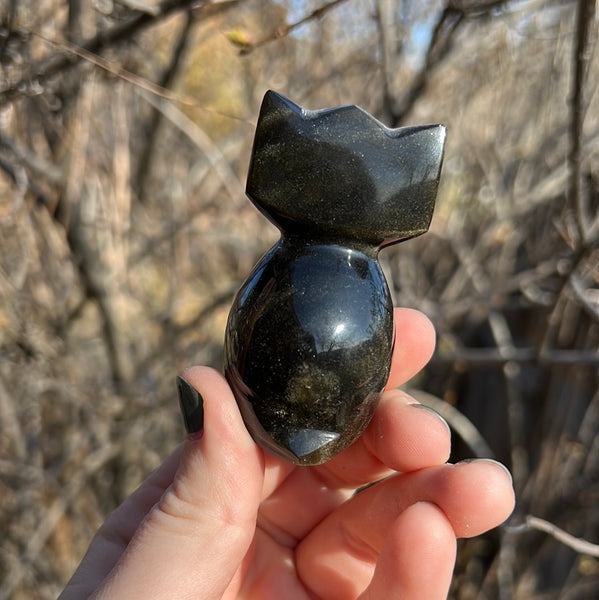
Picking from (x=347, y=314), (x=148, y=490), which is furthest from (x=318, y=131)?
(x=148, y=490)

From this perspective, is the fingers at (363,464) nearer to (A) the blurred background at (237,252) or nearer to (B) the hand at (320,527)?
(B) the hand at (320,527)

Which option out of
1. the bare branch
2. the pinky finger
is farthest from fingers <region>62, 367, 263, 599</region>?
the bare branch

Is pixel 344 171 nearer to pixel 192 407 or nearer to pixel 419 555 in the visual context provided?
pixel 192 407

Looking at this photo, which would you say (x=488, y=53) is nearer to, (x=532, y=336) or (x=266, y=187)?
(x=532, y=336)

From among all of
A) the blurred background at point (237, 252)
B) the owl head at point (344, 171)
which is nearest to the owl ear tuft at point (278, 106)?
the owl head at point (344, 171)

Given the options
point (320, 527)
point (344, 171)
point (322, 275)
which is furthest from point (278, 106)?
point (320, 527)
